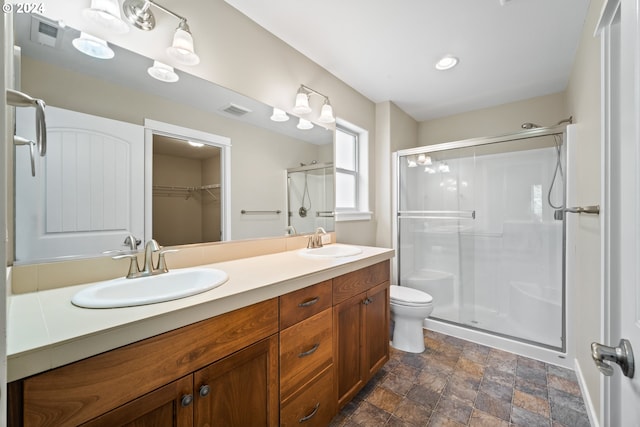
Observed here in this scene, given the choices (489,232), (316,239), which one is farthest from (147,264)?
(489,232)

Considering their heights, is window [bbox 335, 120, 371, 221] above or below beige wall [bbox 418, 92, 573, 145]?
below

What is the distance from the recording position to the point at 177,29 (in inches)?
48.7

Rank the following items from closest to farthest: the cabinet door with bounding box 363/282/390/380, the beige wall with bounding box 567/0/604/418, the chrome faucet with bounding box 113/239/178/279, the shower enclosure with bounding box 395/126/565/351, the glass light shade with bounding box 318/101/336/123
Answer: the chrome faucet with bounding box 113/239/178/279
the beige wall with bounding box 567/0/604/418
the cabinet door with bounding box 363/282/390/380
the glass light shade with bounding box 318/101/336/123
the shower enclosure with bounding box 395/126/565/351

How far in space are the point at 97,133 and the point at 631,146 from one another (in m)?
1.67

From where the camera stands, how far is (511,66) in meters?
2.12

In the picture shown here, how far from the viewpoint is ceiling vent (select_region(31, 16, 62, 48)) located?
929mm

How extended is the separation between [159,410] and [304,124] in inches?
71.6

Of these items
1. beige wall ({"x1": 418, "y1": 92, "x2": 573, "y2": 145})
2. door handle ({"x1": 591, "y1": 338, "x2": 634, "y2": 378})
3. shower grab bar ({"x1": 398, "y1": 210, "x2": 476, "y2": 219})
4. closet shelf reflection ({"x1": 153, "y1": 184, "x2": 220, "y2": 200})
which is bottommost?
door handle ({"x1": 591, "y1": 338, "x2": 634, "y2": 378})

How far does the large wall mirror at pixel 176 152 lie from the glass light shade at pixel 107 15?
0.26ft

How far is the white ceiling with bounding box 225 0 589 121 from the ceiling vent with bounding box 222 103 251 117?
0.58 meters

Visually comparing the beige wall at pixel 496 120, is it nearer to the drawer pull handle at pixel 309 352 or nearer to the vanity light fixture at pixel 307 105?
the vanity light fixture at pixel 307 105

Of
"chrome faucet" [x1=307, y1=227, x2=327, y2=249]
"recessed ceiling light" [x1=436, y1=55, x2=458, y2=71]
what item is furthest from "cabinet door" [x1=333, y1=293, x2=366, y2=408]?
"recessed ceiling light" [x1=436, y1=55, x2=458, y2=71]

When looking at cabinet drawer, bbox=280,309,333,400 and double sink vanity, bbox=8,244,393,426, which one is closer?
double sink vanity, bbox=8,244,393,426

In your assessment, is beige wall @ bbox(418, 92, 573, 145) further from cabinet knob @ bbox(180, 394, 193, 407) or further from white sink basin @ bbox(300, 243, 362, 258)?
cabinet knob @ bbox(180, 394, 193, 407)
